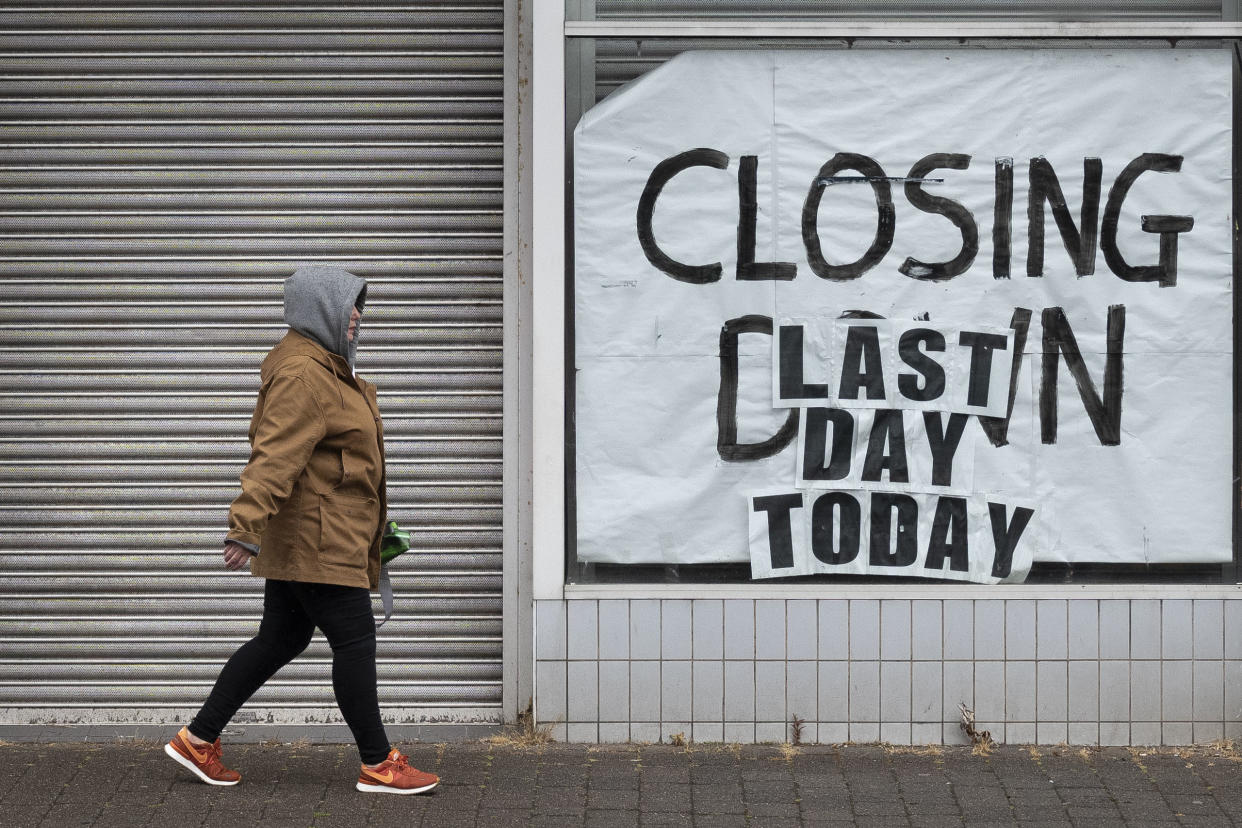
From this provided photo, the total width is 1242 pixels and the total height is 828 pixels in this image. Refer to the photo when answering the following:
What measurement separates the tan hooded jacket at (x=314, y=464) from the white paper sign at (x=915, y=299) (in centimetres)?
122

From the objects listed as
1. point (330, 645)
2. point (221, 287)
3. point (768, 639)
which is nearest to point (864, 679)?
point (768, 639)

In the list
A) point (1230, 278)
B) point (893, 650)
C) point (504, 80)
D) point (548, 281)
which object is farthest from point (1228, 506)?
point (504, 80)

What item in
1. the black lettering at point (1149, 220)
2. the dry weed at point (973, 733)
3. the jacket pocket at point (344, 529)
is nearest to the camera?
the jacket pocket at point (344, 529)

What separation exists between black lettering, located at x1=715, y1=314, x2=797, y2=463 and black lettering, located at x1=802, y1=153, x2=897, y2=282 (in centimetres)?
34

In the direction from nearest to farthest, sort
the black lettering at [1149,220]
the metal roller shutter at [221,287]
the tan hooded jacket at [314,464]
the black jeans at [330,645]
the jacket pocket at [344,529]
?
the tan hooded jacket at [314,464] → the jacket pocket at [344,529] → the black jeans at [330,645] → the black lettering at [1149,220] → the metal roller shutter at [221,287]

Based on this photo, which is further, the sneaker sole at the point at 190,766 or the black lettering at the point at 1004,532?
the black lettering at the point at 1004,532

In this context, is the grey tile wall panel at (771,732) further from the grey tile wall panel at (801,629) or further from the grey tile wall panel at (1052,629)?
the grey tile wall panel at (1052,629)

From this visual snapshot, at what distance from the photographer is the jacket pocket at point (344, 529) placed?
4891 mm

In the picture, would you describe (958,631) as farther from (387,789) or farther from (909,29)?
(909,29)

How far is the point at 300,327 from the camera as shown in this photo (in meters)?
5.04

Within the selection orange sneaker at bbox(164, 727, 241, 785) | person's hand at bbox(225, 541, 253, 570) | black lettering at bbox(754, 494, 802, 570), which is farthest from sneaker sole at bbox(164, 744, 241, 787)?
black lettering at bbox(754, 494, 802, 570)

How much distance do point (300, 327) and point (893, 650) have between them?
110 inches

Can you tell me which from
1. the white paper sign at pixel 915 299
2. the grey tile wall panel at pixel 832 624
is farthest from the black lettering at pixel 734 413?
the grey tile wall panel at pixel 832 624

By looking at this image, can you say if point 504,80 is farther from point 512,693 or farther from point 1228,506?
point 1228,506
